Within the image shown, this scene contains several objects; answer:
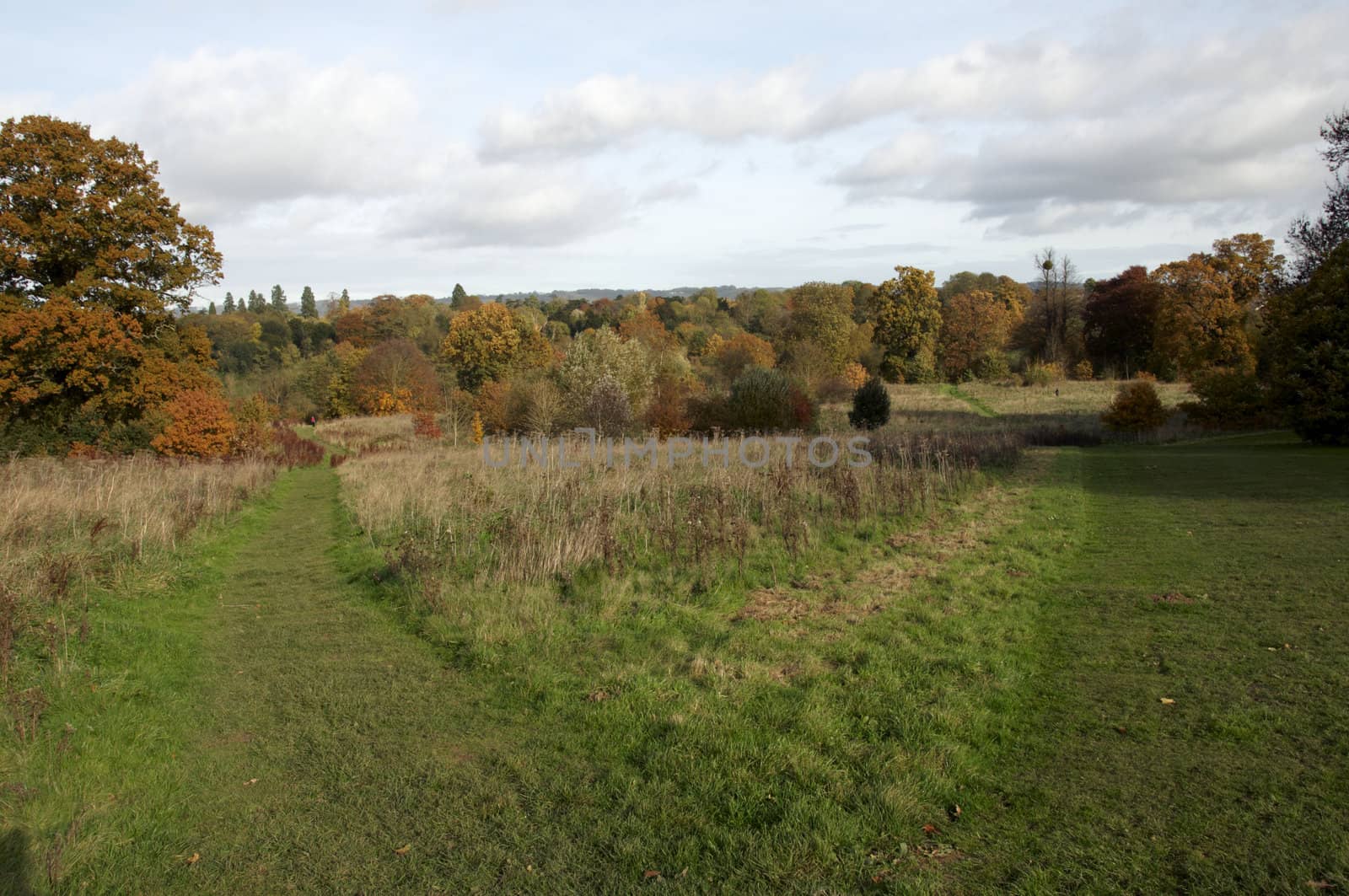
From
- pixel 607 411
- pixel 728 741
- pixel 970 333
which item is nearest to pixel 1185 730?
pixel 728 741

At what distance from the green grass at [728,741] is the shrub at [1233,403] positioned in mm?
26218

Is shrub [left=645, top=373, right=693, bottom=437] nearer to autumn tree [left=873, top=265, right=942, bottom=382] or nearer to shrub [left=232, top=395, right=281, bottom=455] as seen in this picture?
shrub [left=232, top=395, right=281, bottom=455]

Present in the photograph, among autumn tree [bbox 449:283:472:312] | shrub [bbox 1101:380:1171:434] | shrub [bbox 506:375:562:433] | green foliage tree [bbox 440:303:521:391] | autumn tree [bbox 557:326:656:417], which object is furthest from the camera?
autumn tree [bbox 449:283:472:312]

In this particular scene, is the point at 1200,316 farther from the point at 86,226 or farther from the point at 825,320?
the point at 86,226

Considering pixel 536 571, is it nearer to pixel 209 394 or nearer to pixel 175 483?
pixel 175 483

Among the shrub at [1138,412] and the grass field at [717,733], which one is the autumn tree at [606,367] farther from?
the grass field at [717,733]

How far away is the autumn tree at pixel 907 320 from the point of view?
222 ft

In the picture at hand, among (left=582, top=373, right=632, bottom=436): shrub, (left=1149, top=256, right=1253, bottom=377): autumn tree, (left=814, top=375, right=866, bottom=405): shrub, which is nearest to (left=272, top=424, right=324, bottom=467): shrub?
(left=582, top=373, right=632, bottom=436): shrub

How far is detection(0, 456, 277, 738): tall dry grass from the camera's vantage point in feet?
20.5

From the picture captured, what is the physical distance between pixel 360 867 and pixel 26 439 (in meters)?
24.4

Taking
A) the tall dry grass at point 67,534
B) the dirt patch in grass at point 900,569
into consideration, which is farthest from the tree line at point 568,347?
the dirt patch in grass at point 900,569

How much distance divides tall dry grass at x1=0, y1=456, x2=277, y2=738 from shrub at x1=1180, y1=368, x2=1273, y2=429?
3368 centimetres

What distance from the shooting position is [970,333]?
229 feet

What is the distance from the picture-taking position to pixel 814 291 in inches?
2682
